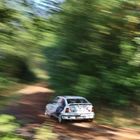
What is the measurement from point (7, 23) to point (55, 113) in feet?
48.7

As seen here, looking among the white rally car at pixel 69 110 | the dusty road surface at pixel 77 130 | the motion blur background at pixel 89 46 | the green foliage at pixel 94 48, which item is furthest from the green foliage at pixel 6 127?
the white rally car at pixel 69 110

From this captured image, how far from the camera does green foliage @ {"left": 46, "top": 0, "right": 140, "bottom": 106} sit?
364 inches

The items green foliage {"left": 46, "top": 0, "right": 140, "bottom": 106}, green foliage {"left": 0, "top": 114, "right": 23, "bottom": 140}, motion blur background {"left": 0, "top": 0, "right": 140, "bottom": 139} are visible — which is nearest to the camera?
green foliage {"left": 0, "top": 114, "right": 23, "bottom": 140}

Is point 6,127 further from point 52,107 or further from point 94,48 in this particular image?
point 52,107

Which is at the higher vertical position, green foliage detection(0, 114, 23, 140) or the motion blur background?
the motion blur background

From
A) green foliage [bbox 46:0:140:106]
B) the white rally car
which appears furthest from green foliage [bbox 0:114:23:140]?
the white rally car

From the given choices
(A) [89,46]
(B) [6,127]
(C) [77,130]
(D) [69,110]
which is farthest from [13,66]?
(C) [77,130]

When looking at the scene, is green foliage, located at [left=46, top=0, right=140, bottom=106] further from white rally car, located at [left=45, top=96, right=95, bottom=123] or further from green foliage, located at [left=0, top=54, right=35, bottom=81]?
white rally car, located at [left=45, top=96, right=95, bottom=123]

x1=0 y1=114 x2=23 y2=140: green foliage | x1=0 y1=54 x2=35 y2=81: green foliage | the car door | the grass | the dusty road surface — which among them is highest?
x1=0 y1=54 x2=35 y2=81: green foliage

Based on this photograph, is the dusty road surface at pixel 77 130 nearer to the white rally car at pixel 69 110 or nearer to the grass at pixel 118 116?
the white rally car at pixel 69 110

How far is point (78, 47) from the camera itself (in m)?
9.64

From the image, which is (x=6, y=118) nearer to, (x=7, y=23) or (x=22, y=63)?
(x=22, y=63)

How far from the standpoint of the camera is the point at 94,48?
9531 mm

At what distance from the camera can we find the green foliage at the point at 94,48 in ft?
30.3
